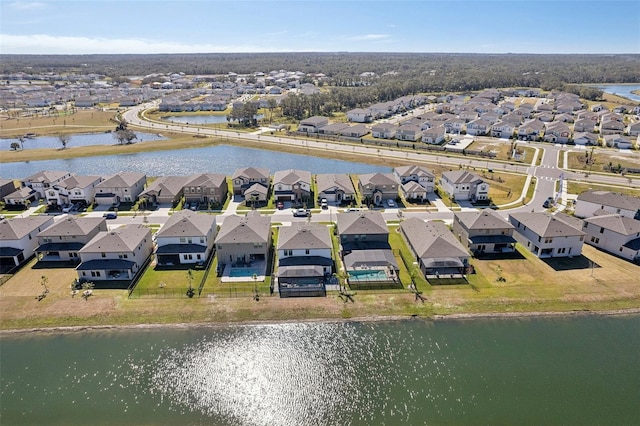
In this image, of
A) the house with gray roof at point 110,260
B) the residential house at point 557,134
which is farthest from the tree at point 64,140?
the residential house at point 557,134

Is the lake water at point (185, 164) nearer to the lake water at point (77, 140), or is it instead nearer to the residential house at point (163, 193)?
the lake water at point (77, 140)

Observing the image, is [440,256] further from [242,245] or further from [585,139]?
[585,139]

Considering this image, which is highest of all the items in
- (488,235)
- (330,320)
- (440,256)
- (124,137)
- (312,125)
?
(312,125)

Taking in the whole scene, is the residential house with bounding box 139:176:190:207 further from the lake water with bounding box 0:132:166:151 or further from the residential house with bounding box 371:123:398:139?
the residential house with bounding box 371:123:398:139

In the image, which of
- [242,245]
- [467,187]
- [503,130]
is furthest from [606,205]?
[503,130]

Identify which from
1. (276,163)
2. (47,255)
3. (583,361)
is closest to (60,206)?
(47,255)

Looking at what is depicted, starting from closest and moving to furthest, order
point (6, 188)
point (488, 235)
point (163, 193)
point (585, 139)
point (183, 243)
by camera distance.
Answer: point (183, 243)
point (488, 235)
point (163, 193)
point (6, 188)
point (585, 139)
